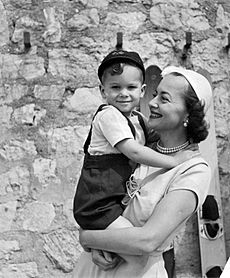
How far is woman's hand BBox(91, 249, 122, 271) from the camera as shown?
192cm

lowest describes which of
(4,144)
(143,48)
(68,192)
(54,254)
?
(54,254)

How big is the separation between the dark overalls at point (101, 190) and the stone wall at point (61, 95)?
1.54 meters

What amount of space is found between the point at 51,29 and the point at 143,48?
1.94 ft

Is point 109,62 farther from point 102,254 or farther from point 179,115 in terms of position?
point 102,254

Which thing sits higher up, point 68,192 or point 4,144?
point 4,144

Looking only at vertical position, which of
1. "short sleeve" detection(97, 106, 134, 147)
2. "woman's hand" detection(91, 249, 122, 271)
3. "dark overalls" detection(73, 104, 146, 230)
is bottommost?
"woman's hand" detection(91, 249, 122, 271)

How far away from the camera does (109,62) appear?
2.08 m

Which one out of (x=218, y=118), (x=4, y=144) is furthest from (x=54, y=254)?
(x=218, y=118)

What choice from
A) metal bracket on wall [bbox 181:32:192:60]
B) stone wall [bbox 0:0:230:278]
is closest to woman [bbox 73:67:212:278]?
stone wall [bbox 0:0:230:278]

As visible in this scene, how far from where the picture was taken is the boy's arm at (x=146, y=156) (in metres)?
1.91

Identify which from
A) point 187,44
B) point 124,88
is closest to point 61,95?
point 187,44

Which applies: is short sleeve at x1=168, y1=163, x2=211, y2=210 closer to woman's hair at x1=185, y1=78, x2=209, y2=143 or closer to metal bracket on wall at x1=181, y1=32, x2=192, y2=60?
woman's hair at x1=185, y1=78, x2=209, y2=143

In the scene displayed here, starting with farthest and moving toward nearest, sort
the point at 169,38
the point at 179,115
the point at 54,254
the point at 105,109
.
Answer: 1. the point at 169,38
2. the point at 54,254
3. the point at 105,109
4. the point at 179,115

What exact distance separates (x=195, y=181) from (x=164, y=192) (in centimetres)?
11
